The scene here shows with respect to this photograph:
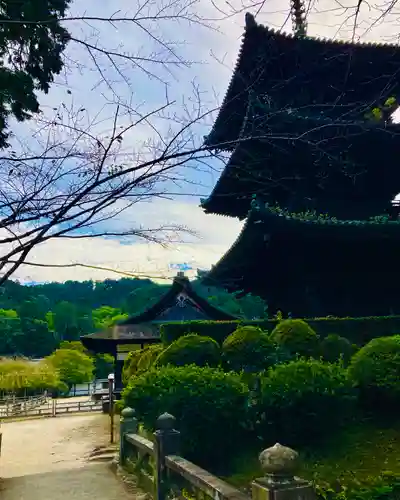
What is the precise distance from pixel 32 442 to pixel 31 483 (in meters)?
8.23

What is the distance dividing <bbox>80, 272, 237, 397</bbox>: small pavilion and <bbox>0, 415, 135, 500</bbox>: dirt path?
3312mm

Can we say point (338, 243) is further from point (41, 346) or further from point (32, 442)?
point (41, 346)

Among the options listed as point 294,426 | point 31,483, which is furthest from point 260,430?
point 31,483

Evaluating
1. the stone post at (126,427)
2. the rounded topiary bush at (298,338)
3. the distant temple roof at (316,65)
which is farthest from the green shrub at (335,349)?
the distant temple roof at (316,65)

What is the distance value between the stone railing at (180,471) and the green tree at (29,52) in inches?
158

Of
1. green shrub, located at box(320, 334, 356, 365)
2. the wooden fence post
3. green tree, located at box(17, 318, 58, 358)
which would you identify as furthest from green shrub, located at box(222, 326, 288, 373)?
green tree, located at box(17, 318, 58, 358)

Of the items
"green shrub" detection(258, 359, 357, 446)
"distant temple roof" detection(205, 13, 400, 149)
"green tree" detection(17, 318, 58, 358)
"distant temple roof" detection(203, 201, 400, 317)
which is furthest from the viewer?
"green tree" detection(17, 318, 58, 358)

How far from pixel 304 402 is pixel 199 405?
1.81 metres

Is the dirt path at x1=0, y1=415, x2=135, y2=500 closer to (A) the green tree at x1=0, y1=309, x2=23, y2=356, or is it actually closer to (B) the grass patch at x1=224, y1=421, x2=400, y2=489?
(B) the grass patch at x1=224, y1=421, x2=400, y2=489

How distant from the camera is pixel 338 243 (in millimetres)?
12195

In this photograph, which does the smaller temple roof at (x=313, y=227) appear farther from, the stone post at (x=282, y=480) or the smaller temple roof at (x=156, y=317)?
the smaller temple roof at (x=156, y=317)

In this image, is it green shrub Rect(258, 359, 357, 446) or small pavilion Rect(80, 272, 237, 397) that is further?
small pavilion Rect(80, 272, 237, 397)

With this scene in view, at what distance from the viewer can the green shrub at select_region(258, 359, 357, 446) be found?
8.55 meters

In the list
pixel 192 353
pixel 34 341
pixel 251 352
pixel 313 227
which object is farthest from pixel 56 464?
pixel 34 341
